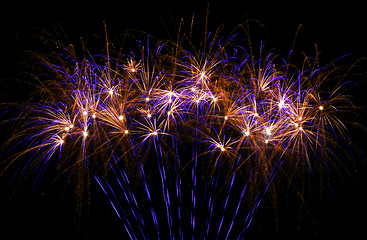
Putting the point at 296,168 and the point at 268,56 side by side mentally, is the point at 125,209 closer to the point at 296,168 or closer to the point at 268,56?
the point at 296,168

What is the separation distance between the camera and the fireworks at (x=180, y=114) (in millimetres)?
7613

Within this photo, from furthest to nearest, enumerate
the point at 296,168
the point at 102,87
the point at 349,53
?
the point at 349,53 < the point at 296,168 < the point at 102,87

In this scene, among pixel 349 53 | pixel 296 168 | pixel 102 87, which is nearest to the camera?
pixel 102 87

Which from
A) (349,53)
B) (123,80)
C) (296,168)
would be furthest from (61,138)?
(349,53)

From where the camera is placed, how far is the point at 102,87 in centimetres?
763

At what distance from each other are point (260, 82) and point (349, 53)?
3.49 metres

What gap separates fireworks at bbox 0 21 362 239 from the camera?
25.0 ft

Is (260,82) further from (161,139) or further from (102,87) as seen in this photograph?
(102,87)

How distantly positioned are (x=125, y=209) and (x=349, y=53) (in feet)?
28.6

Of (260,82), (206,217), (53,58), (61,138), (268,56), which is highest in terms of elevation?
(53,58)

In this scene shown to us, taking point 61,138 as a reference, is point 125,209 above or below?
below

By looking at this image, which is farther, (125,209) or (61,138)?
(125,209)

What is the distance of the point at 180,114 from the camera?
7801mm

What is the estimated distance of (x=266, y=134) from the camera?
25.2 ft
